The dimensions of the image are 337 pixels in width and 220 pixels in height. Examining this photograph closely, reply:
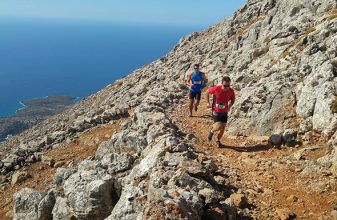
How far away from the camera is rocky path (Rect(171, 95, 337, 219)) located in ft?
34.2

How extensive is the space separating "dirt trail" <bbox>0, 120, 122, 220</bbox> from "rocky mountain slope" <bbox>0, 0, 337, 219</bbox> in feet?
2.95

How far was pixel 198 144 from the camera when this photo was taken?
55.2 feet

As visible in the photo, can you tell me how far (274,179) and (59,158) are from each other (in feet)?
55.5

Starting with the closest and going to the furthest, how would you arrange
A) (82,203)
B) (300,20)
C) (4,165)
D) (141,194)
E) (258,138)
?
(141,194)
(82,203)
(258,138)
(4,165)
(300,20)

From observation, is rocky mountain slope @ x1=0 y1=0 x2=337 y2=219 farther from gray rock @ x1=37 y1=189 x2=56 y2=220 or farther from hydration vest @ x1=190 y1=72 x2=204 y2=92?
hydration vest @ x1=190 y1=72 x2=204 y2=92

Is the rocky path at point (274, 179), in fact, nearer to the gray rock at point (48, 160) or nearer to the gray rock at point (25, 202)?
the gray rock at point (25, 202)

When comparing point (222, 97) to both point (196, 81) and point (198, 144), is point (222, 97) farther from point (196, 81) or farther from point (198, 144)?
point (196, 81)

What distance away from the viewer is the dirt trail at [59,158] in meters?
22.1

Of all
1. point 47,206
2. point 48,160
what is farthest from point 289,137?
point 48,160

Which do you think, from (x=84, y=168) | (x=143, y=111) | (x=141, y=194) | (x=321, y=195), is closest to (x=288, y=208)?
(x=321, y=195)

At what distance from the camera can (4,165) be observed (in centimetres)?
2675

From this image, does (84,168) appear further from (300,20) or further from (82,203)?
(300,20)

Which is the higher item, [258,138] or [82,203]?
[258,138]

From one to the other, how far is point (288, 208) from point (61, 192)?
9.79 m
